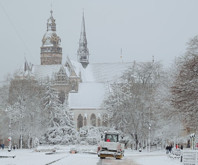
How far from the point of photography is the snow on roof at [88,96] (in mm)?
108250

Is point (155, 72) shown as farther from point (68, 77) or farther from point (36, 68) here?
point (36, 68)

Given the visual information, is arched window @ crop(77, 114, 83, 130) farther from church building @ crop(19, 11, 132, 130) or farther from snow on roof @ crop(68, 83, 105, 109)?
snow on roof @ crop(68, 83, 105, 109)

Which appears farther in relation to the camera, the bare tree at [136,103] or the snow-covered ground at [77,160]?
the bare tree at [136,103]

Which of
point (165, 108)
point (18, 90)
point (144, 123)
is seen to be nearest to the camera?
point (165, 108)

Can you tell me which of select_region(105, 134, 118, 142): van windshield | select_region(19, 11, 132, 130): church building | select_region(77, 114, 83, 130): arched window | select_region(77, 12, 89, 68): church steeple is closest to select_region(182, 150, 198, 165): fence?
select_region(105, 134, 118, 142): van windshield

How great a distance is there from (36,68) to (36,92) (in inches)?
2340

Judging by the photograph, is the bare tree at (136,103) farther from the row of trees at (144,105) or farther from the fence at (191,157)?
the fence at (191,157)

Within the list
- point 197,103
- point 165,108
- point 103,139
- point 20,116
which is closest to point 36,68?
point 20,116

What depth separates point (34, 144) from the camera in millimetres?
81250

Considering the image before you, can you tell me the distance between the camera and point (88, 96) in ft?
362

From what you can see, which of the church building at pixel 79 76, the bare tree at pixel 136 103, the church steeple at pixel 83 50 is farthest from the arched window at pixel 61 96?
the bare tree at pixel 136 103

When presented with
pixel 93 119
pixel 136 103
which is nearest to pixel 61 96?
pixel 93 119

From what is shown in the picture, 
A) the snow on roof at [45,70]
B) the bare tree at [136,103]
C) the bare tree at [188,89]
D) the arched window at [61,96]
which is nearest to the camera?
the bare tree at [188,89]

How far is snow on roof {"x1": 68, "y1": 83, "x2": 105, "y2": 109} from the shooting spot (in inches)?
4262
